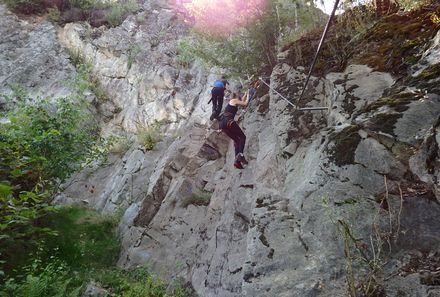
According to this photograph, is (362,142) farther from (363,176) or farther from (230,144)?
(230,144)

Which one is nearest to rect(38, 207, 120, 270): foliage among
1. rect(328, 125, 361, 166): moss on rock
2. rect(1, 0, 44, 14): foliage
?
rect(328, 125, 361, 166): moss on rock

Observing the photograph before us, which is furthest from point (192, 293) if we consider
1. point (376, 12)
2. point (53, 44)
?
point (53, 44)

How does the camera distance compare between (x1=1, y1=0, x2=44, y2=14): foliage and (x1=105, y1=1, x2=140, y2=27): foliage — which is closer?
(x1=105, y1=1, x2=140, y2=27): foliage

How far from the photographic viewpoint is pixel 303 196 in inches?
186

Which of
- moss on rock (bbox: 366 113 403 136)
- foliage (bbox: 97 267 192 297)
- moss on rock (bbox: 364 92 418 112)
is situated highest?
moss on rock (bbox: 364 92 418 112)

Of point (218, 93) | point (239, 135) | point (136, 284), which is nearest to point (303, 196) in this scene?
point (239, 135)

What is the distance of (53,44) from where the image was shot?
61.5ft

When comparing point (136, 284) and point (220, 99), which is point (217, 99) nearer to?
point (220, 99)

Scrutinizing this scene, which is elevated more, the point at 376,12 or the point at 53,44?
the point at 376,12

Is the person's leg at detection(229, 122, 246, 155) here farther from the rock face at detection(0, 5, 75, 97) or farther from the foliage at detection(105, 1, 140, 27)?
the foliage at detection(105, 1, 140, 27)

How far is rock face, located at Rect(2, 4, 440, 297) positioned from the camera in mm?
3619

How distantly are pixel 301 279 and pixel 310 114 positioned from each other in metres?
3.51

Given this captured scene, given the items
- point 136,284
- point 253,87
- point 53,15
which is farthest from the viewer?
point 53,15

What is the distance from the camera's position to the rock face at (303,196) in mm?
3619
